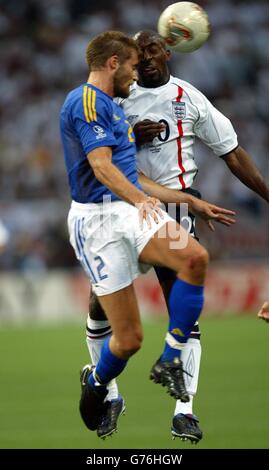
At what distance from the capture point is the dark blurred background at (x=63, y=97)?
18323 millimetres

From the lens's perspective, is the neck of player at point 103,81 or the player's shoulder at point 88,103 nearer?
the player's shoulder at point 88,103

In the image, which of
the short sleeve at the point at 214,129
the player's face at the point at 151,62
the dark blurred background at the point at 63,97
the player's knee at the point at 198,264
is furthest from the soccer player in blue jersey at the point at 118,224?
the dark blurred background at the point at 63,97

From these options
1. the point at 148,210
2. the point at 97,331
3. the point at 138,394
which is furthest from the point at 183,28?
the point at 138,394

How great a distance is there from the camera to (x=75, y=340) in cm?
1550

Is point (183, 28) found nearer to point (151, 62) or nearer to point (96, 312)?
point (151, 62)

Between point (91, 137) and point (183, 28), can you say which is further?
point (183, 28)

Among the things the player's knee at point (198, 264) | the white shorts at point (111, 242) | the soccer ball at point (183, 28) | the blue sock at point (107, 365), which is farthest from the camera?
the soccer ball at point (183, 28)

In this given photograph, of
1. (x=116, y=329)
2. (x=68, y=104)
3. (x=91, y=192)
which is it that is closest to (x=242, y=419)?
(x=116, y=329)

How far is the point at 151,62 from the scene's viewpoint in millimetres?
7238

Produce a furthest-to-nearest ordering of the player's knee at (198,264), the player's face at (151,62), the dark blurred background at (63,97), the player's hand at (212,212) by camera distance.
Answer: the dark blurred background at (63,97) < the player's face at (151,62) < the player's hand at (212,212) < the player's knee at (198,264)

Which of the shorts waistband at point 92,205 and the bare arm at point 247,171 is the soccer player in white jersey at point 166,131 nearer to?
the bare arm at point 247,171

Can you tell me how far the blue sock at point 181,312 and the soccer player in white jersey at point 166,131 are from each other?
0.82m

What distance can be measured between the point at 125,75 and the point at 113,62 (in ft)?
0.39

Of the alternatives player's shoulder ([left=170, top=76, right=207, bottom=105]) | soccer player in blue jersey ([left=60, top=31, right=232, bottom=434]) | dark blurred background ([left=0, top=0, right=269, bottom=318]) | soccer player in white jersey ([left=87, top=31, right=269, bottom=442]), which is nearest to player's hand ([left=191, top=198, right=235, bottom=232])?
soccer player in white jersey ([left=87, top=31, right=269, bottom=442])
